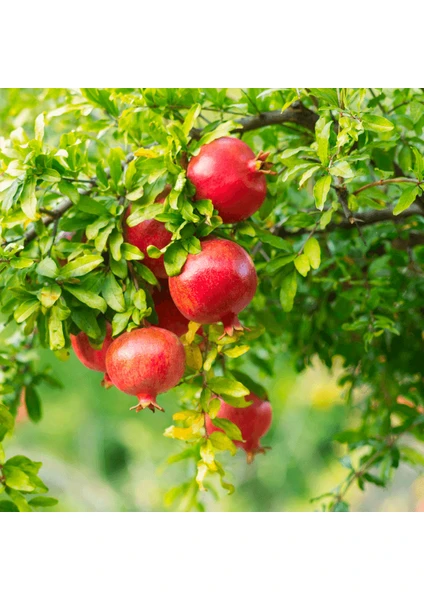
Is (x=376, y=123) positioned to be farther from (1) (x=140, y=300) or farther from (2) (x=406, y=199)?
(1) (x=140, y=300)

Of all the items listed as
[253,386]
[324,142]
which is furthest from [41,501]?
[324,142]

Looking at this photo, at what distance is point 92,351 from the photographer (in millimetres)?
780

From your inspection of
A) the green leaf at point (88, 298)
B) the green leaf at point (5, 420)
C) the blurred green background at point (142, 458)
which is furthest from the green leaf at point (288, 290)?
the blurred green background at point (142, 458)

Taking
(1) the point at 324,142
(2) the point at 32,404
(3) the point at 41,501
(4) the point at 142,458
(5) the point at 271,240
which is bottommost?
(4) the point at 142,458

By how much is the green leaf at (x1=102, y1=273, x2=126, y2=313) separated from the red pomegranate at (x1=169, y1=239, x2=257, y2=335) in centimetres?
6

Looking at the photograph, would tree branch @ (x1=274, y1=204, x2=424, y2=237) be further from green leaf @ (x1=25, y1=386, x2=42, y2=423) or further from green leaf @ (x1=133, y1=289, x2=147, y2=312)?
green leaf @ (x1=25, y1=386, x2=42, y2=423)

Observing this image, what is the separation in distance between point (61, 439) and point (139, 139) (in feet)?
5.89

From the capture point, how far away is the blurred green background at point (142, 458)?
2.38m

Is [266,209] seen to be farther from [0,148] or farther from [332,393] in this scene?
[332,393]

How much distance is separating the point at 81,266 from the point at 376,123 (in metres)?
0.32

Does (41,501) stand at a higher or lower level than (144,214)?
lower

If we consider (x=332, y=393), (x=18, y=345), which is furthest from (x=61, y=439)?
(x=18, y=345)

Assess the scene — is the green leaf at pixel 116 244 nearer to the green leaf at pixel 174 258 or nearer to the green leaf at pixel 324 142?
the green leaf at pixel 174 258
